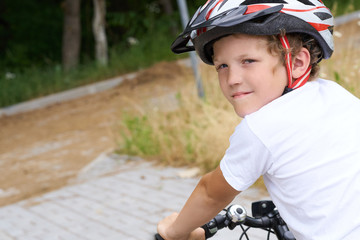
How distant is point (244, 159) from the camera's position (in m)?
1.56

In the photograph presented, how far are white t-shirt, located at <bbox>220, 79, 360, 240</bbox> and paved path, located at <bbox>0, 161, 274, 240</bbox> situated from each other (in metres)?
2.19

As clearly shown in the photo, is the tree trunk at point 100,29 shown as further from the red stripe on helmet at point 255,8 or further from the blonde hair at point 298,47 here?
the red stripe on helmet at point 255,8

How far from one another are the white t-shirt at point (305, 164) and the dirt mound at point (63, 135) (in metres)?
5.08

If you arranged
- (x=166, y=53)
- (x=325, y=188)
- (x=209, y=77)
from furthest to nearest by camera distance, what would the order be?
(x=166, y=53), (x=209, y=77), (x=325, y=188)

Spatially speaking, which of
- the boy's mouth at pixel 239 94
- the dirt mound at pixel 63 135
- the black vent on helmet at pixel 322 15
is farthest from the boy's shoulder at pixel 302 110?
the dirt mound at pixel 63 135

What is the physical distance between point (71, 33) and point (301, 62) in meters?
15.6

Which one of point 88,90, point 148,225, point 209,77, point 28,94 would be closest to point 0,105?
point 28,94

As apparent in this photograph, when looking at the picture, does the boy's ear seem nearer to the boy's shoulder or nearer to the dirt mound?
the boy's shoulder

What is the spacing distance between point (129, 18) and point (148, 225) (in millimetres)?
14588

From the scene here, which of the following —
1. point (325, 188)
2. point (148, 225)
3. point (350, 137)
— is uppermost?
point (350, 137)

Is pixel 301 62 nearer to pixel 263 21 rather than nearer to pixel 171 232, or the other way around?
pixel 263 21

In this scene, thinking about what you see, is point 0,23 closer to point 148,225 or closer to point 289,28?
point 148,225

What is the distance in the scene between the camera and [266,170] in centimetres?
160

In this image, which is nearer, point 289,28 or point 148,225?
point 289,28
